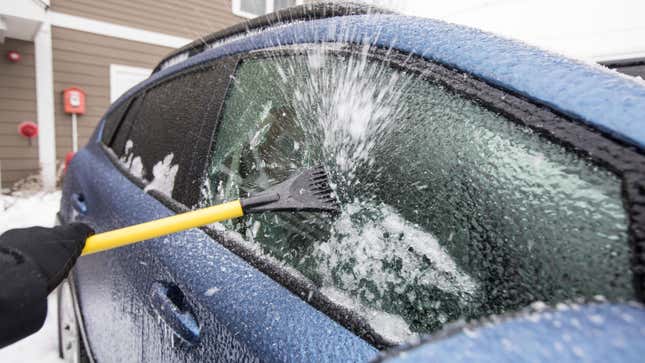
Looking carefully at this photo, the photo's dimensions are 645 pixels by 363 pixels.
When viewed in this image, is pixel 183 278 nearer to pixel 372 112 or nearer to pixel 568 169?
pixel 372 112

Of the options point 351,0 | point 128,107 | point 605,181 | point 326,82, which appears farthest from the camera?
point 128,107

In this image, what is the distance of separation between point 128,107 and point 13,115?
4.92 meters

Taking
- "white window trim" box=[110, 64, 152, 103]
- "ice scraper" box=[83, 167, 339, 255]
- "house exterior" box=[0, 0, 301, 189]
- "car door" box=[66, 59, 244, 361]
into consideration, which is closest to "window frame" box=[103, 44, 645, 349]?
"ice scraper" box=[83, 167, 339, 255]

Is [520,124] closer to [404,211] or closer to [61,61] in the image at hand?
[404,211]

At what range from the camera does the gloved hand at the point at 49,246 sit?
2.84 ft

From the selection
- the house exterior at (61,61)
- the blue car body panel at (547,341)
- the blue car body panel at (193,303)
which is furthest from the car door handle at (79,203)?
the house exterior at (61,61)

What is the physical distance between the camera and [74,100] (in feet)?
20.0

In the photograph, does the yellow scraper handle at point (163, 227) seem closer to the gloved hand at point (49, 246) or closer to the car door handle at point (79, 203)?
the gloved hand at point (49, 246)

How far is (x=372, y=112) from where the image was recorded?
82cm

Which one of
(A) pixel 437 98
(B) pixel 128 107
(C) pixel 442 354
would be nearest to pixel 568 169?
(A) pixel 437 98

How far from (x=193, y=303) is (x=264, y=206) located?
0.30 m

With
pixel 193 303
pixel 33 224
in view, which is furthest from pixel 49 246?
pixel 33 224

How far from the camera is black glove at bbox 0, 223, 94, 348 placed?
776 mm

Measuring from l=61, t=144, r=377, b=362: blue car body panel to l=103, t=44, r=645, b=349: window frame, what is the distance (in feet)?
0.07
